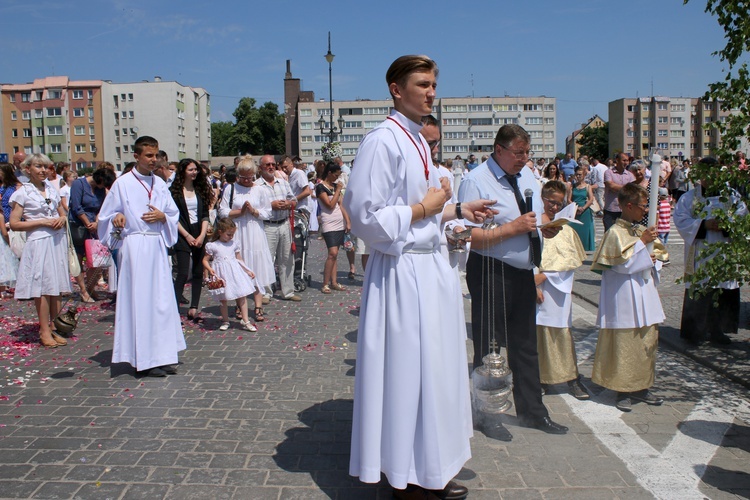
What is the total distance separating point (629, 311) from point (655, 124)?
463 feet

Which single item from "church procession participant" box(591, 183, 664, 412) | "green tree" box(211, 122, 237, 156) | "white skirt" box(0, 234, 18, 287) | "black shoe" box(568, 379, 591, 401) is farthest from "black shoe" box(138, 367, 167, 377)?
"green tree" box(211, 122, 237, 156)

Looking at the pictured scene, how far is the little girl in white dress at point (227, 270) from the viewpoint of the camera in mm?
8906

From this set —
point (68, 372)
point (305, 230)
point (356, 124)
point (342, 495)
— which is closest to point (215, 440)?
point (342, 495)

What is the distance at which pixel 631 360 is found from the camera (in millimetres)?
5785

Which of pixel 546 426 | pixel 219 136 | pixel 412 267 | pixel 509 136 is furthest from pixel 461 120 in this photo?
pixel 412 267

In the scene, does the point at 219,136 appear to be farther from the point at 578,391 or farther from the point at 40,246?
the point at 578,391

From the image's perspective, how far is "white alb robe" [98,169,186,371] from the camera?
670 cm

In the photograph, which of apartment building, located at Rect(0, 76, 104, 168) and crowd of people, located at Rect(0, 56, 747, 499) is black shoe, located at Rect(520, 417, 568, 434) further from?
apartment building, located at Rect(0, 76, 104, 168)

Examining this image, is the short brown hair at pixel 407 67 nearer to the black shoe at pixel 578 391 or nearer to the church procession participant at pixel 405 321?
the church procession participant at pixel 405 321

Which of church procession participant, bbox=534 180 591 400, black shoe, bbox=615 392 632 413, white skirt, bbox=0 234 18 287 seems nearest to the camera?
black shoe, bbox=615 392 632 413

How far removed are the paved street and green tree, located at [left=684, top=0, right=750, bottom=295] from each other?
1.23 meters

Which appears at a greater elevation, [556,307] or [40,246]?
[40,246]

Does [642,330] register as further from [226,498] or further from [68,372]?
[68,372]

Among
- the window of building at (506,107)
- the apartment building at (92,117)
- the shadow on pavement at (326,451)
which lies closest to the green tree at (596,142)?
the window of building at (506,107)
